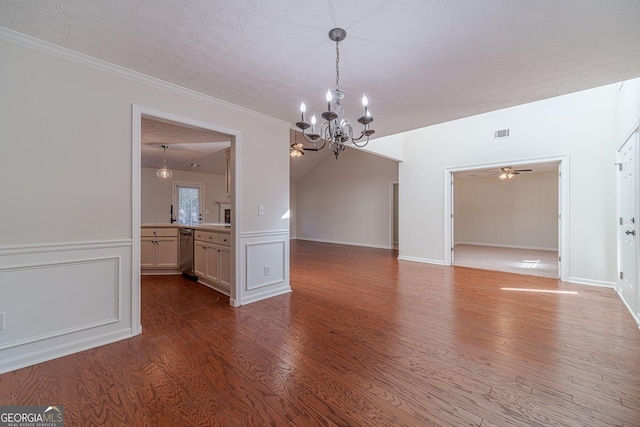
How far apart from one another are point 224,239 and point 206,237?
60cm

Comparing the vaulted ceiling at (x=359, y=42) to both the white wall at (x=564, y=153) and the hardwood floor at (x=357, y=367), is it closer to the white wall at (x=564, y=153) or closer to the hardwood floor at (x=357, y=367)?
the white wall at (x=564, y=153)

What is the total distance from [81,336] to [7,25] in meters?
2.33

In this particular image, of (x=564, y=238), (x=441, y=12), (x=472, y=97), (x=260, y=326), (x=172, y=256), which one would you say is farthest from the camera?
(x=172, y=256)

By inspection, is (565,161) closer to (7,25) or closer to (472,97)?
(472,97)

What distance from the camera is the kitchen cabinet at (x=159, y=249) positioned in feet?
15.5

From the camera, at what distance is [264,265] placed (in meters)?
3.61

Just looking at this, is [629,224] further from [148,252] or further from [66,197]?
[148,252]

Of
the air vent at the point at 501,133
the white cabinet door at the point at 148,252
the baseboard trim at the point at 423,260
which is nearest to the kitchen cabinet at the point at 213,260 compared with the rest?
the white cabinet door at the point at 148,252

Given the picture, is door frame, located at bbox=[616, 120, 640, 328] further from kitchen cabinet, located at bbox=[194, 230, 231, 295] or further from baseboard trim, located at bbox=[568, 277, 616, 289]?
kitchen cabinet, located at bbox=[194, 230, 231, 295]

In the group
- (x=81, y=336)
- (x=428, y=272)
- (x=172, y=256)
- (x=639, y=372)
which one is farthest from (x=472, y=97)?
(x=172, y=256)

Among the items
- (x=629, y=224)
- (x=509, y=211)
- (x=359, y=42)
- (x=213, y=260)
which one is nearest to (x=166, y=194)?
(x=213, y=260)

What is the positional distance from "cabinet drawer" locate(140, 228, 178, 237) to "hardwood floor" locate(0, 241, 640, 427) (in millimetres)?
1589

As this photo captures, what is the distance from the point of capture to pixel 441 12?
5.54 ft

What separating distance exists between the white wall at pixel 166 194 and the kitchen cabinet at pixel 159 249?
335cm
